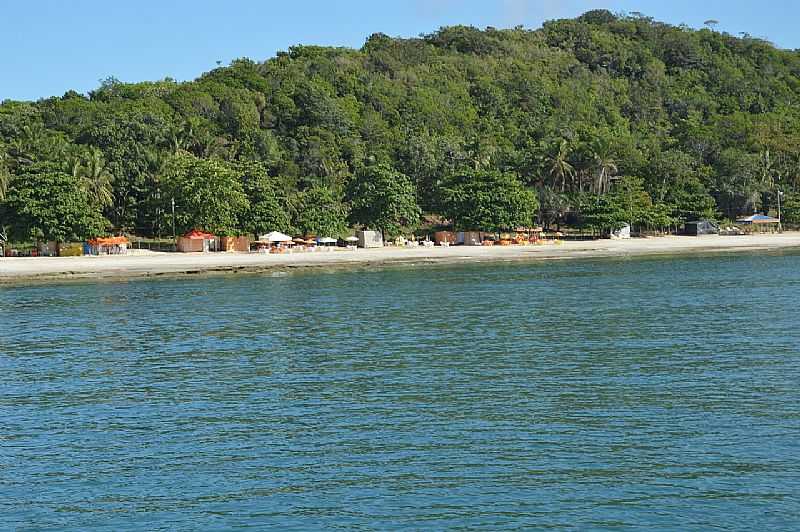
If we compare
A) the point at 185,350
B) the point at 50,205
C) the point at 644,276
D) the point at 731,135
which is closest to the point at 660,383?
the point at 185,350

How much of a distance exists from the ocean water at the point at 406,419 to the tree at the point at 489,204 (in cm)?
4814

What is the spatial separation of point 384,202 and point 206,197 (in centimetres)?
1704

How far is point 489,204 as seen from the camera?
298 feet

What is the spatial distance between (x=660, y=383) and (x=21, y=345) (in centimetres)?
2204

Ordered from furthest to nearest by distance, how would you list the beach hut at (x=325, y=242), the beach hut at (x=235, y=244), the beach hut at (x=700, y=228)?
1. the beach hut at (x=700, y=228)
2. the beach hut at (x=325, y=242)
3. the beach hut at (x=235, y=244)

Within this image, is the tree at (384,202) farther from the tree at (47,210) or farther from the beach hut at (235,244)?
the tree at (47,210)

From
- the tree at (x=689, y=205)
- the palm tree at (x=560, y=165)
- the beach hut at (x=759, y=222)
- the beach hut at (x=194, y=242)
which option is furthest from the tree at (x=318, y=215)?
the beach hut at (x=759, y=222)

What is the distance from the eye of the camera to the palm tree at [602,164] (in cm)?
11119

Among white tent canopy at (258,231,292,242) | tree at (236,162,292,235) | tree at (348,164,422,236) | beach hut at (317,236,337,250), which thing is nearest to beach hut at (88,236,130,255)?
tree at (236,162,292,235)

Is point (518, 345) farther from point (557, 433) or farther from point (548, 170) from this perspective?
point (548, 170)

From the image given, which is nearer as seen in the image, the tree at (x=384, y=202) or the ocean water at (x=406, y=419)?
the ocean water at (x=406, y=419)

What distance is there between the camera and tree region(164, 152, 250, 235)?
264ft

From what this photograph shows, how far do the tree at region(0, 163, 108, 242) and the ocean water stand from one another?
33.1 meters

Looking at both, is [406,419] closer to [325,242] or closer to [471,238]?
[325,242]
